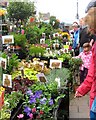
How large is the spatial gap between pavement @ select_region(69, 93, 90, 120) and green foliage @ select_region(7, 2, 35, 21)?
7.37m

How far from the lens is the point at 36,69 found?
19.4ft

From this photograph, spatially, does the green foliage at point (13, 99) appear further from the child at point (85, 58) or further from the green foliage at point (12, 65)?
the child at point (85, 58)

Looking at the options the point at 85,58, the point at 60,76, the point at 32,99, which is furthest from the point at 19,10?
the point at 32,99

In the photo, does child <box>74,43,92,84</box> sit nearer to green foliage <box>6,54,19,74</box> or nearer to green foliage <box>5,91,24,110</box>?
green foliage <box>6,54,19,74</box>

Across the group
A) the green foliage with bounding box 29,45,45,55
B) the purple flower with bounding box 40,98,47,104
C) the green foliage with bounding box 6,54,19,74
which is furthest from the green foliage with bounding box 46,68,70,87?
the green foliage with bounding box 29,45,45,55

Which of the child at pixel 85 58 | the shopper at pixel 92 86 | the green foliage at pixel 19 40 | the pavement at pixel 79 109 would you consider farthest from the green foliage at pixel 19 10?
the shopper at pixel 92 86

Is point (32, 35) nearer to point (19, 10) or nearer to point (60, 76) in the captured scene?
point (19, 10)

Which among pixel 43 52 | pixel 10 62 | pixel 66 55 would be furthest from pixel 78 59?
pixel 10 62

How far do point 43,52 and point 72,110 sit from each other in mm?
2659

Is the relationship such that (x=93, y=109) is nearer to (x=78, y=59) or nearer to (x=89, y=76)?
(x=89, y=76)

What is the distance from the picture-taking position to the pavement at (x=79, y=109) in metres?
5.50

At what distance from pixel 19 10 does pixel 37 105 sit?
10.0m

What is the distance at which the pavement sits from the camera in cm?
550

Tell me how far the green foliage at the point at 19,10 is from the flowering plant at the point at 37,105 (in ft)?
31.9
